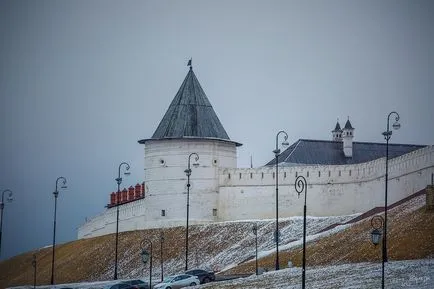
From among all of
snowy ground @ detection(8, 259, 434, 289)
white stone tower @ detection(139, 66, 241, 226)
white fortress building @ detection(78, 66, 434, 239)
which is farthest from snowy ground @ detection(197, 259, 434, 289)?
white stone tower @ detection(139, 66, 241, 226)

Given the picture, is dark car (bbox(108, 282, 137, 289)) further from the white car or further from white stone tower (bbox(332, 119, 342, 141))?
white stone tower (bbox(332, 119, 342, 141))

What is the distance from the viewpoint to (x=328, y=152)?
292ft

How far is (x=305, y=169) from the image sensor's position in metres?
77.2

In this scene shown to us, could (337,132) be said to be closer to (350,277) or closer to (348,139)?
(348,139)

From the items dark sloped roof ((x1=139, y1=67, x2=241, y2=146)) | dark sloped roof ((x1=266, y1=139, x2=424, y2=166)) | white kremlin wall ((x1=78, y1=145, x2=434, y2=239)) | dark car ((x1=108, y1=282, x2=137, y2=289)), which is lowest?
dark car ((x1=108, y1=282, x2=137, y2=289))

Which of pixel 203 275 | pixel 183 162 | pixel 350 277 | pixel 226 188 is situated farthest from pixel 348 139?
pixel 350 277

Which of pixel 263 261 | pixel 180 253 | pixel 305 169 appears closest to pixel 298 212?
pixel 305 169

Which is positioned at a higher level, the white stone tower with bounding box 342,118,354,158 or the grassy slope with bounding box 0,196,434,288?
the white stone tower with bounding box 342,118,354,158

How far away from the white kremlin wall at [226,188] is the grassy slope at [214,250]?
1.74 metres

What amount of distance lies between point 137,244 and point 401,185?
68.3 ft

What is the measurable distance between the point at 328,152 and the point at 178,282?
125 feet

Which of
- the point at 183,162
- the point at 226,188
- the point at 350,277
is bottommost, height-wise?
the point at 350,277

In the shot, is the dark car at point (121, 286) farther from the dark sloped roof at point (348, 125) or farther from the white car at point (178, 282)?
the dark sloped roof at point (348, 125)

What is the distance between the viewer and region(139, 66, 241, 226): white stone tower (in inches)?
3135
